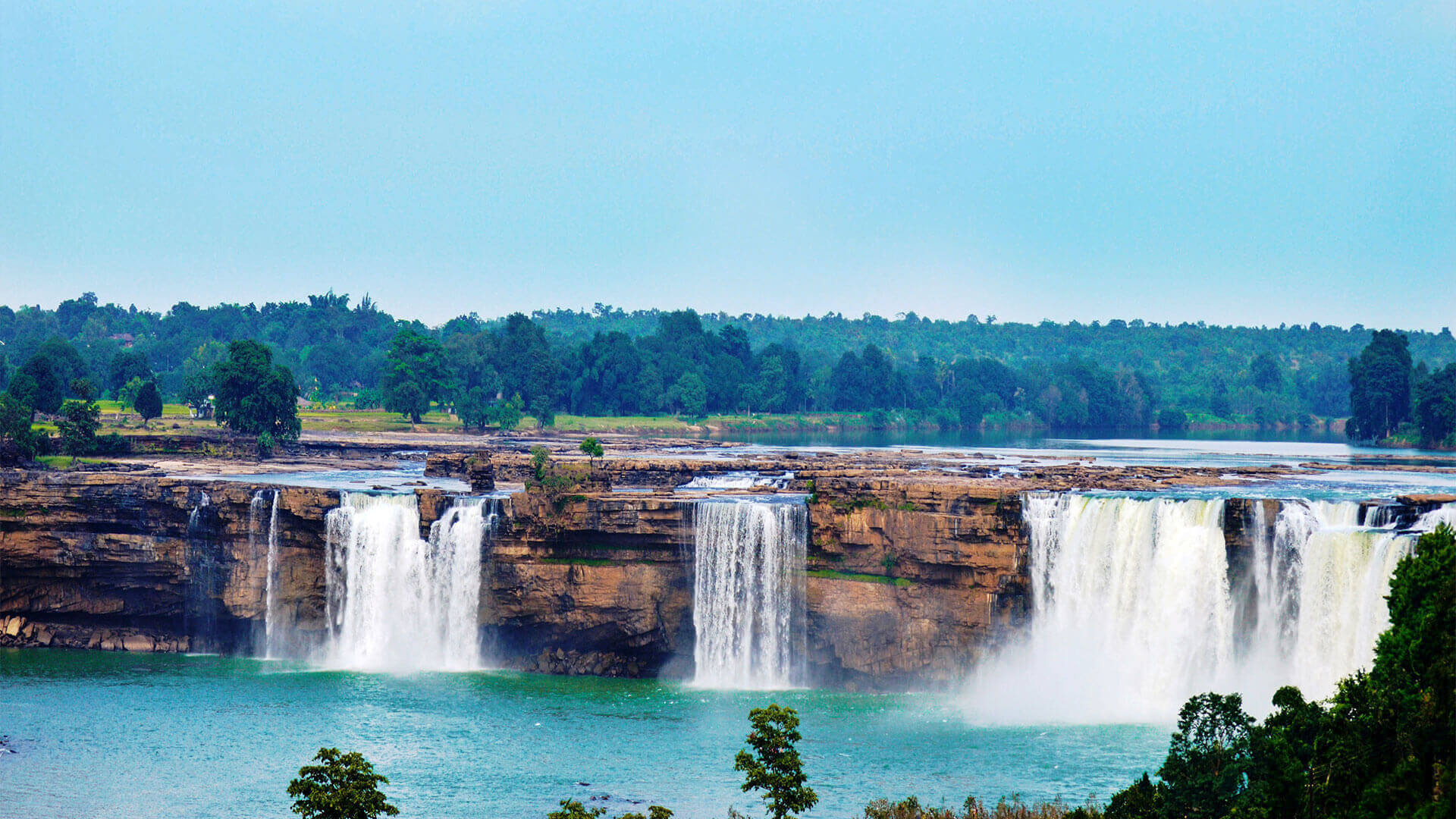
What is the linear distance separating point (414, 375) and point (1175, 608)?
78.8 meters

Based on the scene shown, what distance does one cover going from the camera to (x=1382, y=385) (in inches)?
3760

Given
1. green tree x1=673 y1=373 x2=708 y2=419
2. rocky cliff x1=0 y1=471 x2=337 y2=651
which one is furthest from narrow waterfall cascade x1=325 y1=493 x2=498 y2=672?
green tree x1=673 y1=373 x2=708 y2=419

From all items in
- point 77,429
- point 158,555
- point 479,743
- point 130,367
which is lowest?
point 479,743

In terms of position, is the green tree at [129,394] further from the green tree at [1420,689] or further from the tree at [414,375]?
the green tree at [1420,689]

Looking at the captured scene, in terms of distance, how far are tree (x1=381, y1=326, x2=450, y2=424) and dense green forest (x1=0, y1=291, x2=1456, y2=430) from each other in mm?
149

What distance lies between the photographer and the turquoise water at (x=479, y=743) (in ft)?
102

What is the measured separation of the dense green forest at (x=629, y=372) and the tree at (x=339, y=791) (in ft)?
269

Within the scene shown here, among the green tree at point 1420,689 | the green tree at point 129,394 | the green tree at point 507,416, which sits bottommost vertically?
the green tree at point 1420,689

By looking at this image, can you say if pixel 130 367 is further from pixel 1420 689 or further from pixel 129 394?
pixel 1420 689

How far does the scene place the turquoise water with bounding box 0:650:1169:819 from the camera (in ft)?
102

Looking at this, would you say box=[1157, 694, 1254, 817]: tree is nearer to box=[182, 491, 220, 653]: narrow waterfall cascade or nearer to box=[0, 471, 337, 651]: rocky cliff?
box=[0, 471, 337, 651]: rocky cliff

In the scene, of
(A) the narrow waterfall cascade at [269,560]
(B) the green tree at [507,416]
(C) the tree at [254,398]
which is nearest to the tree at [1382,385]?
(B) the green tree at [507,416]

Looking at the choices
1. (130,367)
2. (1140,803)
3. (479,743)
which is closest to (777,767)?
(1140,803)

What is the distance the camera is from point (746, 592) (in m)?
42.1
